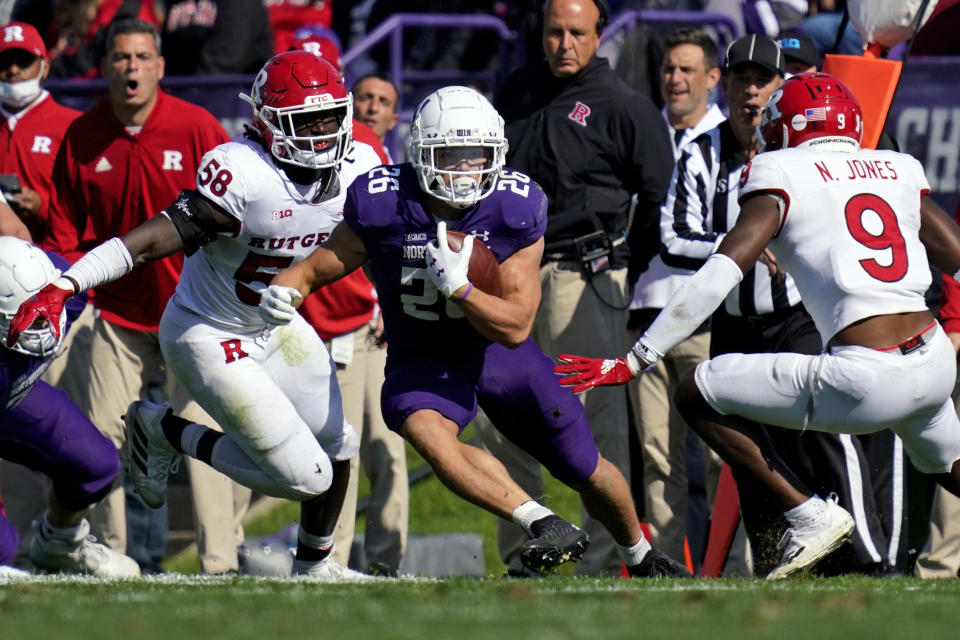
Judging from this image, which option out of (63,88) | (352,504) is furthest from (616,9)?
(352,504)

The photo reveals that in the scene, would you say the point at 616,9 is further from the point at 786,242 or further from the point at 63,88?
the point at 786,242

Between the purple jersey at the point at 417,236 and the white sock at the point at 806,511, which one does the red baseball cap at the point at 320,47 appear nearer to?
the purple jersey at the point at 417,236

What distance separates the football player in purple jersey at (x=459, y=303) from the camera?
5.37 meters

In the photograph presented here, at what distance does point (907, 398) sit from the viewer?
523cm

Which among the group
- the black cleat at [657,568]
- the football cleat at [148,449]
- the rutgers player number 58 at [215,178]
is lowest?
the black cleat at [657,568]

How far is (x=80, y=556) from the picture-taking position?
251 inches

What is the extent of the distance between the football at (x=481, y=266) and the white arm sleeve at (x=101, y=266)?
1.21m

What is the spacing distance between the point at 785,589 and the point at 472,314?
1.37 m

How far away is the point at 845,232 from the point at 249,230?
2162mm

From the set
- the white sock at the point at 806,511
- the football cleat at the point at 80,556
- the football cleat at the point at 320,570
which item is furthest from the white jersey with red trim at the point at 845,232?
the football cleat at the point at 80,556

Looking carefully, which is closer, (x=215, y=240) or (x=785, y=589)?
(x=785, y=589)

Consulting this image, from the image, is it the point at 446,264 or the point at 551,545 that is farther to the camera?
the point at 446,264

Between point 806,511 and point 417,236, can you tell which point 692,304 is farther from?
point 417,236

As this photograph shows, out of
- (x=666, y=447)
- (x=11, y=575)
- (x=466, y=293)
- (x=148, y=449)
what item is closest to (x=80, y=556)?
(x=148, y=449)
